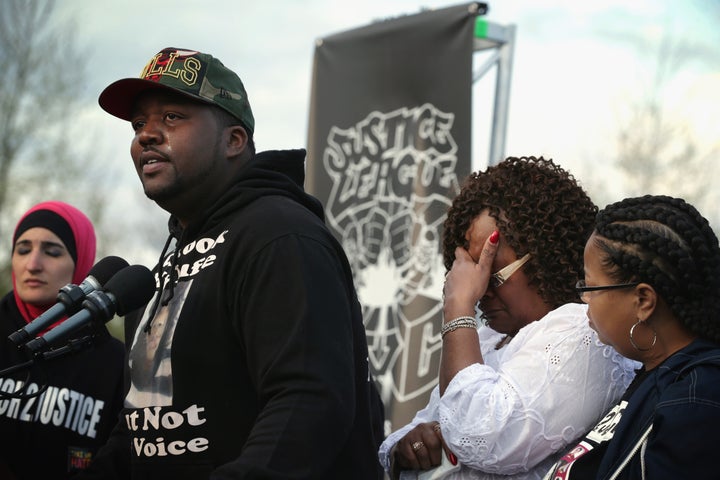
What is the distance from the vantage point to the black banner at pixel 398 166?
551 cm

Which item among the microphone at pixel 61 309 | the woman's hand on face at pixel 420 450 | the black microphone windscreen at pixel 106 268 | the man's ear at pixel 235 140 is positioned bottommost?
the woman's hand on face at pixel 420 450

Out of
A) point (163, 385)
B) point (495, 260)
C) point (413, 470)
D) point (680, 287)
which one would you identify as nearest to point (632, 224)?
point (680, 287)

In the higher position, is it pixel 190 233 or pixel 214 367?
pixel 190 233

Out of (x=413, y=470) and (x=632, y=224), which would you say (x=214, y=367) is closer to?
(x=413, y=470)

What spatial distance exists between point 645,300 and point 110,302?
1.45 meters

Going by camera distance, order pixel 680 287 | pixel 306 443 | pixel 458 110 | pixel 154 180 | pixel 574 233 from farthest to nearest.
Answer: pixel 458 110 → pixel 574 233 → pixel 154 180 → pixel 680 287 → pixel 306 443

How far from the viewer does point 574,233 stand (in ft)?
9.55

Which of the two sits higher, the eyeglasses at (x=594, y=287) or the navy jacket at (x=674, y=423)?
the eyeglasses at (x=594, y=287)

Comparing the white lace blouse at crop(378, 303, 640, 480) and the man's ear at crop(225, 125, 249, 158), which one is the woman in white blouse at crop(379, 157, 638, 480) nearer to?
the white lace blouse at crop(378, 303, 640, 480)

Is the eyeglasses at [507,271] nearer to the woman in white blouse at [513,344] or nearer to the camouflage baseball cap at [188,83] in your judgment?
the woman in white blouse at [513,344]

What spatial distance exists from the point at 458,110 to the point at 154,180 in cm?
309

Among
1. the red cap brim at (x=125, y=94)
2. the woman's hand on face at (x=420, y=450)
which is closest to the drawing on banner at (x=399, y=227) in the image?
the woman's hand on face at (x=420, y=450)

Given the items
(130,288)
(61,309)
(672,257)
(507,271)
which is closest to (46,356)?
(61,309)

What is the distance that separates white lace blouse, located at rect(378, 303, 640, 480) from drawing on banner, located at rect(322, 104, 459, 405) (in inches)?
106
